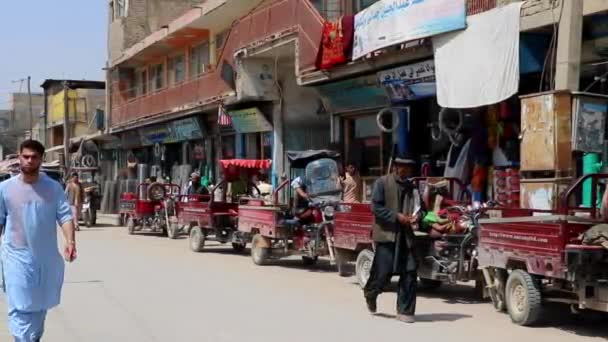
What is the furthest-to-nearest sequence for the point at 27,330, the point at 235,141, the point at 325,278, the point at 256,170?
the point at 235,141 → the point at 256,170 → the point at 325,278 → the point at 27,330

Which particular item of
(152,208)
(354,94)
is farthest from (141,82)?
(354,94)

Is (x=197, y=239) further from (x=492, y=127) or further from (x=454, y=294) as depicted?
(x=454, y=294)

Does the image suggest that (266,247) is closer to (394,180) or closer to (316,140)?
(394,180)

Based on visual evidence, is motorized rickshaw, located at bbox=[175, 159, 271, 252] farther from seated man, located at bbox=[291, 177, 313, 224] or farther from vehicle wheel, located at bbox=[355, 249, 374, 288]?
vehicle wheel, located at bbox=[355, 249, 374, 288]

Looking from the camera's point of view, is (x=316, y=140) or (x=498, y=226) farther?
(x=316, y=140)

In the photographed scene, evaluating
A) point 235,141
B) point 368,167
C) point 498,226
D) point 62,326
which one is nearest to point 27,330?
point 62,326

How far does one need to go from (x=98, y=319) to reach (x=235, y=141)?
70.9 ft

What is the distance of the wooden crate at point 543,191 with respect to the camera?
1173 cm

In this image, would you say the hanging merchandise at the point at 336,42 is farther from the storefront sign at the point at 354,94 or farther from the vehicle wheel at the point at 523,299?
the vehicle wheel at the point at 523,299

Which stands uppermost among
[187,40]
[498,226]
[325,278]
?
[187,40]

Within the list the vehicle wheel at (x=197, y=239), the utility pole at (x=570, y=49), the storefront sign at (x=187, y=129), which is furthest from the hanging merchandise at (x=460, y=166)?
the storefront sign at (x=187, y=129)

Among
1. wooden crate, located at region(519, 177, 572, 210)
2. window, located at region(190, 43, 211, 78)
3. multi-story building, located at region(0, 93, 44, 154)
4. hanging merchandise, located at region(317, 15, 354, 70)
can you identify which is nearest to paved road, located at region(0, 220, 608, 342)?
wooden crate, located at region(519, 177, 572, 210)

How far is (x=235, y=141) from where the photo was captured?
102ft

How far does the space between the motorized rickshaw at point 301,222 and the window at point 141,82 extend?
Answer: 1069 inches
